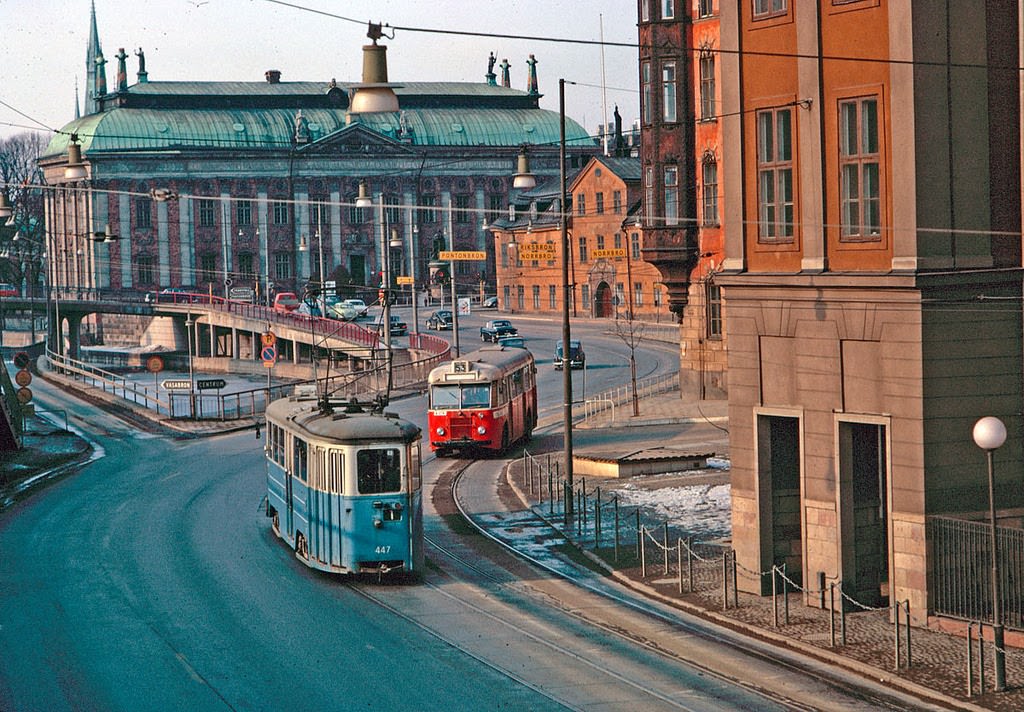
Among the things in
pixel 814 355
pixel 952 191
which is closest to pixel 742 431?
pixel 814 355

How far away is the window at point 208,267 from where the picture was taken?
142 m

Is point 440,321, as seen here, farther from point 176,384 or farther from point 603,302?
point 176,384

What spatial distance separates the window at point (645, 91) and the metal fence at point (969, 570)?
36.1m

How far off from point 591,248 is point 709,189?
174ft

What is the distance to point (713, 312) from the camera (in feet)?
205

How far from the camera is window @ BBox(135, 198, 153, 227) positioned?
457ft

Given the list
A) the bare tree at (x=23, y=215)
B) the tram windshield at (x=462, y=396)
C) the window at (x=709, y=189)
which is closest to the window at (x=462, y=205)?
the bare tree at (x=23, y=215)

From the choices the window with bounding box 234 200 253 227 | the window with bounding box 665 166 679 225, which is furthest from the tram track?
the window with bounding box 234 200 253 227

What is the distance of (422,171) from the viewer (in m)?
146

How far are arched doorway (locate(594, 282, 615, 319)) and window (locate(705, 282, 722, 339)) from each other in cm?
4977

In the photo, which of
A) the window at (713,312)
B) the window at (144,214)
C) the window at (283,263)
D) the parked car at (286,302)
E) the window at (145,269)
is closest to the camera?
the window at (713,312)

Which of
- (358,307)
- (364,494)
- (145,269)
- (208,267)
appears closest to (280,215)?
(208,267)

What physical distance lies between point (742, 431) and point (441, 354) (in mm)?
49658

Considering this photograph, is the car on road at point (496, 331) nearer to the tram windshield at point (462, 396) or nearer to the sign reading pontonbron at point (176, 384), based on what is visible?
the sign reading pontonbron at point (176, 384)
